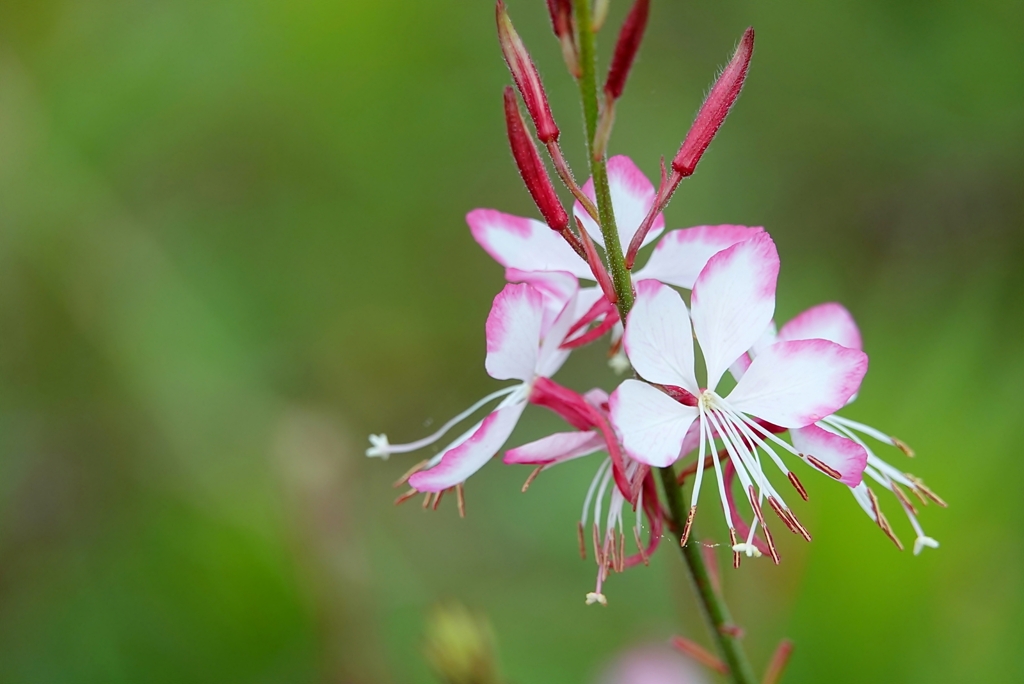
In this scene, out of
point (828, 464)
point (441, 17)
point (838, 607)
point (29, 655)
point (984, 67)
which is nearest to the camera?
point (828, 464)

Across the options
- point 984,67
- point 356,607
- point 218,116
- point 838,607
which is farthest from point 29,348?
point 984,67

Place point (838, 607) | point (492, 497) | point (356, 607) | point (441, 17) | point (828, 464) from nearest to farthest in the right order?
point (828, 464) < point (838, 607) < point (356, 607) < point (492, 497) < point (441, 17)

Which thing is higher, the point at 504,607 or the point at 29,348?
the point at 29,348

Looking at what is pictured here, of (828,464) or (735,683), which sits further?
(735,683)

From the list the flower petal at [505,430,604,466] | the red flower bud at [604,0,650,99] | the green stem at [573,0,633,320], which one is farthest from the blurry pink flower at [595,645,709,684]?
the red flower bud at [604,0,650,99]

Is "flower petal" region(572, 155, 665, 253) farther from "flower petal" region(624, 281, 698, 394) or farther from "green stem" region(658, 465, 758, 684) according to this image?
"green stem" region(658, 465, 758, 684)

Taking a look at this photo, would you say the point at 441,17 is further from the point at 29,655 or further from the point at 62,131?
the point at 29,655

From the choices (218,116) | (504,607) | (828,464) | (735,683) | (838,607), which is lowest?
(504,607)
